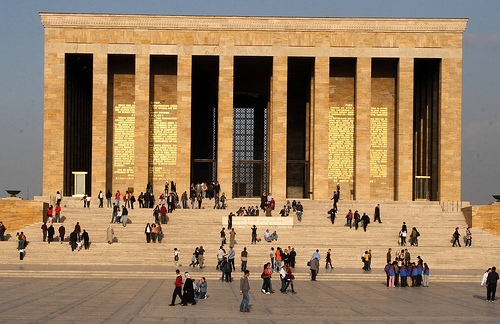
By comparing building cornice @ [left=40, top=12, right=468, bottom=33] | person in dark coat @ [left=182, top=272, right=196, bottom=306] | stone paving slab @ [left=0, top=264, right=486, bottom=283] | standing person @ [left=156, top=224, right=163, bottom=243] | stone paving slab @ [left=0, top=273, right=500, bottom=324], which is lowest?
stone paving slab @ [left=0, top=264, right=486, bottom=283]

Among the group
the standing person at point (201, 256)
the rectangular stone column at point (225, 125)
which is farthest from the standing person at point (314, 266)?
the rectangular stone column at point (225, 125)

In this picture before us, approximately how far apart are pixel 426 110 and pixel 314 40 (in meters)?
8.54

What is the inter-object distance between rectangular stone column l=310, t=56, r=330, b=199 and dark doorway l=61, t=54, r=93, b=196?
13.1 metres

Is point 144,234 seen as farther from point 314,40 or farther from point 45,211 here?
point 314,40

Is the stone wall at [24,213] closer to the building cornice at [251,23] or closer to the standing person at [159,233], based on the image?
the standing person at [159,233]

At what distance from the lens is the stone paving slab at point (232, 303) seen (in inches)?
754

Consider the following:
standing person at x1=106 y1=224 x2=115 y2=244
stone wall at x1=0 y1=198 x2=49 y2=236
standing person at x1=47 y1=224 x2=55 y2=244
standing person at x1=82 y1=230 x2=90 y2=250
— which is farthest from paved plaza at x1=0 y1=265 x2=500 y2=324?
stone wall at x1=0 y1=198 x2=49 y2=236

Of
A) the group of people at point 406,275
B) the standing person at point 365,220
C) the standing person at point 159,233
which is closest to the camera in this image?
the group of people at point 406,275

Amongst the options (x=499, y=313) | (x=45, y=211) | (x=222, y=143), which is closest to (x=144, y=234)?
(x=45, y=211)

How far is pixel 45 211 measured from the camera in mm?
40594

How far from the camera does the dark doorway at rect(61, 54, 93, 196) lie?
49156 millimetres

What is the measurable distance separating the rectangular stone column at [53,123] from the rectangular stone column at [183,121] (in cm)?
643

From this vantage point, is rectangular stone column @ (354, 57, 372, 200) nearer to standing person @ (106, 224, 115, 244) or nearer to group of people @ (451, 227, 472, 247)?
group of people @ (451, 227, 472, 247)

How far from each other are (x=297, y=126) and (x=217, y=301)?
32363 millimetres
